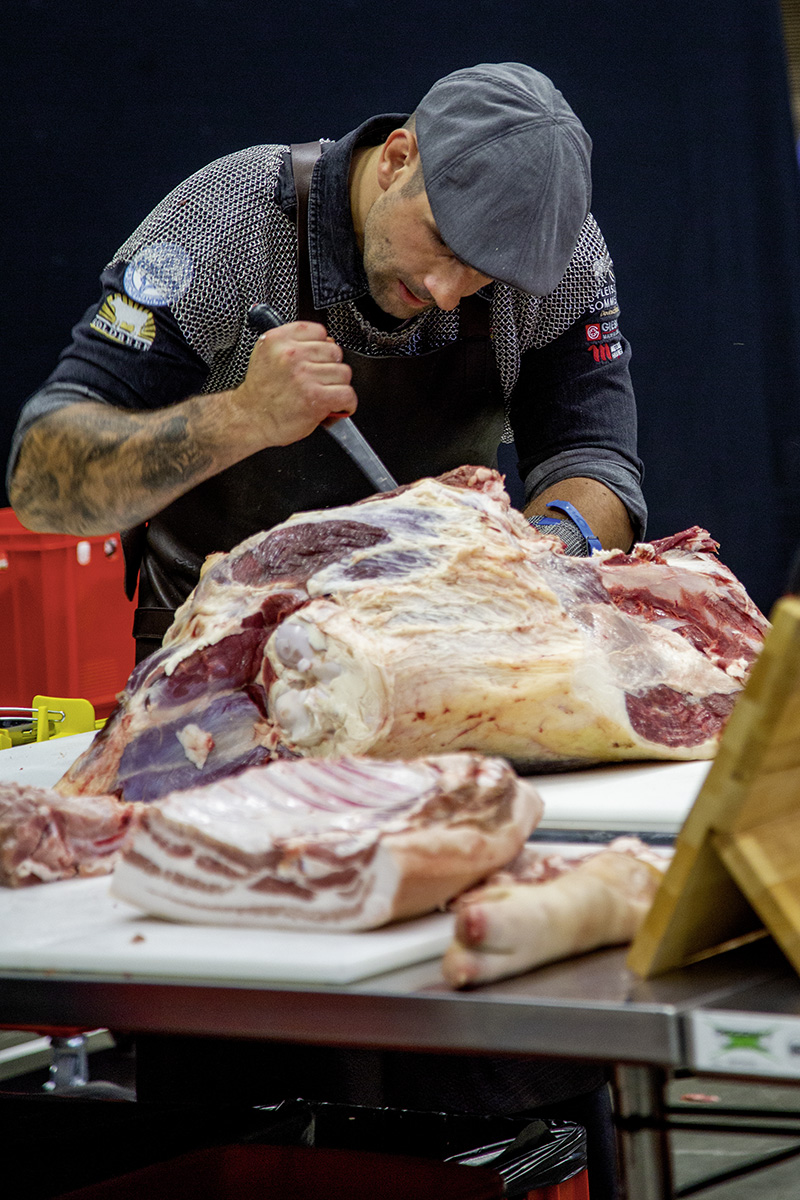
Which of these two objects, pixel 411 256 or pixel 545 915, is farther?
pixel 411 256

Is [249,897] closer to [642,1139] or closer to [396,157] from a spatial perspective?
[642,1139]

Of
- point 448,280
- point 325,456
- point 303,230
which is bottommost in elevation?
point 325,456

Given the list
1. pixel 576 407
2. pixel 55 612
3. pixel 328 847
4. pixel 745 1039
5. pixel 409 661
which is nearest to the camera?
pixel 745 1039

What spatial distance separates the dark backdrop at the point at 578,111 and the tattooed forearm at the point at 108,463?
2.18 metres

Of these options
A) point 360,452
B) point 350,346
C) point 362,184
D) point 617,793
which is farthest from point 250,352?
point 617,793

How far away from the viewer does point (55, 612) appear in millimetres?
4082

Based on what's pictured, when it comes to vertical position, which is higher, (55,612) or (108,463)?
(108,463)

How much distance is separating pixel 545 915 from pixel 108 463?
1596mm

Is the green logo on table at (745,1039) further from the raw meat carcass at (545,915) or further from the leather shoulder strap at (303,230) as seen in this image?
the leather shoulder strap at (303,230)

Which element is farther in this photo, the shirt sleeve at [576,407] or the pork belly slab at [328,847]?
the shirt sleeve at [576,407]

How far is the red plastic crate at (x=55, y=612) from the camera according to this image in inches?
158

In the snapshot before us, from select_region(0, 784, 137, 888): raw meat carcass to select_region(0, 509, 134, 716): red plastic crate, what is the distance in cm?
260

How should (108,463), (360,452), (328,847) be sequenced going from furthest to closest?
1. (108,463)
2. (360,452)
3. (328,847)

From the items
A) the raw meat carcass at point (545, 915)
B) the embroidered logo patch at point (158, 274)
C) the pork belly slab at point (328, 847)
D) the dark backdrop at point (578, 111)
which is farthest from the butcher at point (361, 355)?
the dark backdrop at point (578, 111)
